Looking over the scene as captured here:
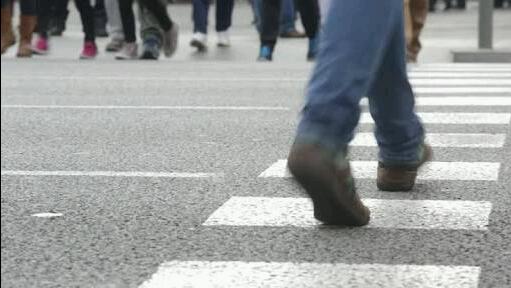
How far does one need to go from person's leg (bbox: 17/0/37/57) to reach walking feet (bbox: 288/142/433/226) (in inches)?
374

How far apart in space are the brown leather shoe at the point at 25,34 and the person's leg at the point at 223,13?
183 centimetres

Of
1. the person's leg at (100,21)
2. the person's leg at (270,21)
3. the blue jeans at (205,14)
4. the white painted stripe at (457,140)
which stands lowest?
the person's leg at (100,21)

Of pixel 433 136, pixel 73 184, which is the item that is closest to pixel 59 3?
pixel 433 136

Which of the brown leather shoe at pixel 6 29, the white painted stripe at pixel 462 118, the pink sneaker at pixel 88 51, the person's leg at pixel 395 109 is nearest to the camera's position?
the person's leg at pixel 395 109

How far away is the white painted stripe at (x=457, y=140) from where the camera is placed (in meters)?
5.99

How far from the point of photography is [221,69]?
1108 cm

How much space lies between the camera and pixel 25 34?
13.1 metres

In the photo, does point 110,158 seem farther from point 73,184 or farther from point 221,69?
point 221,69

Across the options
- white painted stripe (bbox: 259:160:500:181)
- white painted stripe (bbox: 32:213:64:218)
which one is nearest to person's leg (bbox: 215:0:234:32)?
white painted stripe (bbox: 259:160:500:181)

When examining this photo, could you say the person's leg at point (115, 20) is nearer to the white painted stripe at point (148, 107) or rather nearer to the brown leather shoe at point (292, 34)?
the brown leather shoe at point (292, 34)

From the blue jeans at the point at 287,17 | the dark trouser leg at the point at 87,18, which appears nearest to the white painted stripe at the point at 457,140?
the dark trouser leg at the point at 87,18

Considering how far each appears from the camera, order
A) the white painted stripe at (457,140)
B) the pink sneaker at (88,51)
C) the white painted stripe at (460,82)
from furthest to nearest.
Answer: the pink sneaker at (88,51) → the white painted stripe at (460,82) → the white painted stripe at (457,140)

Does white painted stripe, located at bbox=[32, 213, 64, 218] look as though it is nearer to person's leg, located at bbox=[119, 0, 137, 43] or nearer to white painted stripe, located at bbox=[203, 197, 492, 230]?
white painted stripe, located at bbox=[203, 197, 492, 230]

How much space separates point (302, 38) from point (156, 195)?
1119 centimetres
